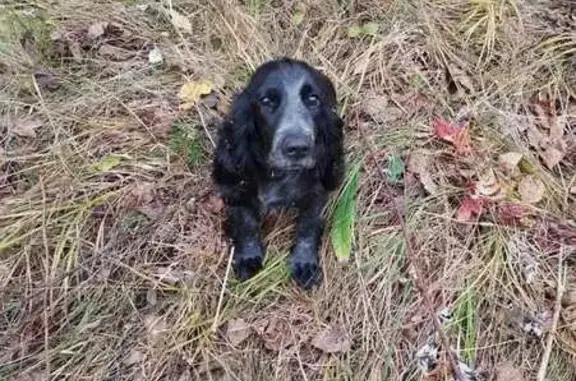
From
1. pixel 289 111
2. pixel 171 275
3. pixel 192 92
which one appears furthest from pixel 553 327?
pixel 192 92

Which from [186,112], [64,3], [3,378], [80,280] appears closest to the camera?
[3,378]

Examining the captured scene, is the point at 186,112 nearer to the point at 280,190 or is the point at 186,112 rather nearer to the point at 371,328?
the point at 280,190

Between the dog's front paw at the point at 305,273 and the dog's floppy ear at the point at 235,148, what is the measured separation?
373 millimetres

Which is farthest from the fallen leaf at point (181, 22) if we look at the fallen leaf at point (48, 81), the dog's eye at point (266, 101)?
the dog's eye at point (266, 101)

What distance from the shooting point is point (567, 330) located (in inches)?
125

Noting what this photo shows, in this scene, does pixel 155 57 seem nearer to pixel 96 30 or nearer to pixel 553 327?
pixel 96 30

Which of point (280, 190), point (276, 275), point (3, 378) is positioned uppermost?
point (280, 190)

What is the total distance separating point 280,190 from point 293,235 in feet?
0.65

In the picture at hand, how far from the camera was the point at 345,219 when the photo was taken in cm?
347

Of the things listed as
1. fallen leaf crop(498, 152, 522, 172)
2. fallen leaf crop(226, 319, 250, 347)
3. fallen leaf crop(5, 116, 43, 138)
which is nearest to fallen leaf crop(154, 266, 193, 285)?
fallen leaf crop(226, 319, 250, 347)

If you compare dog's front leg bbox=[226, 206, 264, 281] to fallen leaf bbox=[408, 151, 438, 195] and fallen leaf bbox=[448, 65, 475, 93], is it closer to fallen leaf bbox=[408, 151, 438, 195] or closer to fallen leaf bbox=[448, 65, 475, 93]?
fallen leaf bbox=[408, 151, 438, 195]

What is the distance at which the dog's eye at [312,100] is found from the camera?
10.4 feet

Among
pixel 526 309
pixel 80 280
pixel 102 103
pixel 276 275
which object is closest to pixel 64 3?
pixel 102 103

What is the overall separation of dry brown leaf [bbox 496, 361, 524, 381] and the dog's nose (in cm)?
104
